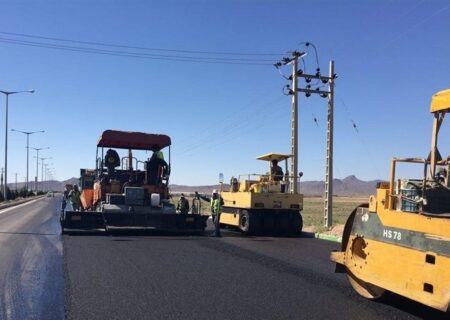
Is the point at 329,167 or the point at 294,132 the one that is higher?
the point at 294,132

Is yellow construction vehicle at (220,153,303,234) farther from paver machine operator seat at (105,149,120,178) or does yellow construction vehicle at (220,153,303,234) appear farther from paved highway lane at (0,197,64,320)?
paved highway lane at (0,197,64,320)

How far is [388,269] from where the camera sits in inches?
272

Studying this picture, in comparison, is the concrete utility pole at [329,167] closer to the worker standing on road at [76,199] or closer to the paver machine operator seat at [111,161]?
the paver machine operator seat at [111,161]

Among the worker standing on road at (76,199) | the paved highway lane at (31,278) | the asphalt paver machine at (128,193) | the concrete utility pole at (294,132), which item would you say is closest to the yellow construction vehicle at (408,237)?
the paved highway lane at (31,278)

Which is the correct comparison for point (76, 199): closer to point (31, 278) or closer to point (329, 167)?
point (329, 167)

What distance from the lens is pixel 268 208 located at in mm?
19047

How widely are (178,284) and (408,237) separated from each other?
12.4 feet

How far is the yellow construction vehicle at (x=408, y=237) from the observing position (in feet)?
19.7

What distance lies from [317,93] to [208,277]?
1513cm

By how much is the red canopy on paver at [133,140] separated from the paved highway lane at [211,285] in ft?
15.4

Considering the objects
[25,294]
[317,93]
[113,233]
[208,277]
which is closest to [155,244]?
[113,233]

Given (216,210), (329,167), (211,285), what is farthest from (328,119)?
(211,285)

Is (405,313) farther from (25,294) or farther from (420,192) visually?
(25,294)

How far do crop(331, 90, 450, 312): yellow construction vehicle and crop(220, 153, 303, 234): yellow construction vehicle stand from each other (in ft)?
35.7
